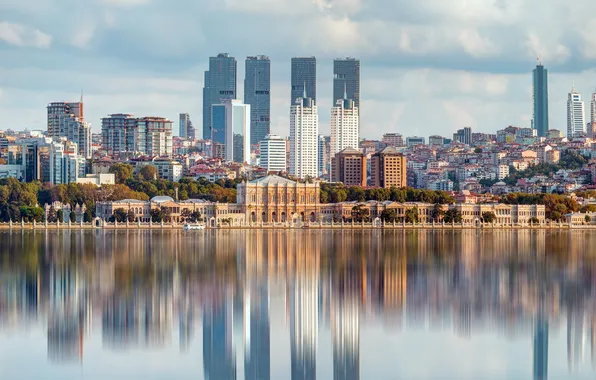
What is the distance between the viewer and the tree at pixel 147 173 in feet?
432

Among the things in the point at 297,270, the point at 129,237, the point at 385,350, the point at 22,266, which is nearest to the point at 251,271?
the point at 297,270

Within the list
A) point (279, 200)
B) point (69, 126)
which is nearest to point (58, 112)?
point (69, 126)

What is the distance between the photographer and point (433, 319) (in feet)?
109

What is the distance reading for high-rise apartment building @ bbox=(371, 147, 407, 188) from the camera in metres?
158

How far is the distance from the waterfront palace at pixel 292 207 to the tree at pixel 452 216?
1.31 meters

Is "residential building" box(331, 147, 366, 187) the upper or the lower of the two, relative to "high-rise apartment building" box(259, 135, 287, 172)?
lower

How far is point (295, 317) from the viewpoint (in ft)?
110

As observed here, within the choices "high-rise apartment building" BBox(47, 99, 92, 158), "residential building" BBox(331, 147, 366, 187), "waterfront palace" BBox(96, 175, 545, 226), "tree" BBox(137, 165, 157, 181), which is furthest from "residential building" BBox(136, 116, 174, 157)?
"waterfront palace" BBox(96, 175, 545, 226)

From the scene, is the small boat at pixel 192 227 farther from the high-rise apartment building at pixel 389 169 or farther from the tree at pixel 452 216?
the high-rise apartment building at pixel 389 169

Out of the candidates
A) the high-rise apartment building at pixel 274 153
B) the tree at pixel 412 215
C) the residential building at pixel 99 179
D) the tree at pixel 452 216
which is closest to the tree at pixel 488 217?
the tree at pixel 452 216

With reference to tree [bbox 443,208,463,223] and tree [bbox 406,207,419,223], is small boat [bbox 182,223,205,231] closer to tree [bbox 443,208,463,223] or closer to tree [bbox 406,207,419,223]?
tree [bbox 406,207,419,223]

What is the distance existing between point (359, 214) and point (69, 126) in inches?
3073

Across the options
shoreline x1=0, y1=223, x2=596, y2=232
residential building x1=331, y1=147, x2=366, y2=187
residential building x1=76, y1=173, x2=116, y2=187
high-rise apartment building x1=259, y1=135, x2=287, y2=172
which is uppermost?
high-rise apartment building x1=259, y1=135, x2=287, y2=172

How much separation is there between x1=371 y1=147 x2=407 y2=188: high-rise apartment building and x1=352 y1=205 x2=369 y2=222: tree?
54.8 m
